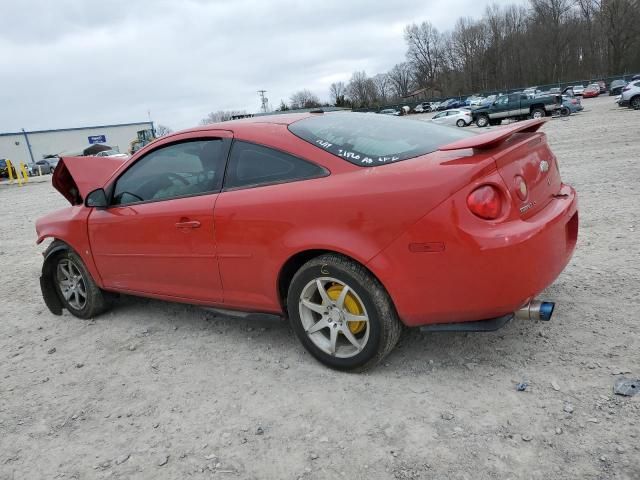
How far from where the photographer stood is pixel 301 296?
2.89 meters

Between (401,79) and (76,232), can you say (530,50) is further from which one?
(76,232)

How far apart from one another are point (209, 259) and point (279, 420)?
118 centimetres

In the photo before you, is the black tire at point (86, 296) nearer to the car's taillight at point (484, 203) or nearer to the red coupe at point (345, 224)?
the red coupe at point (345, 224)

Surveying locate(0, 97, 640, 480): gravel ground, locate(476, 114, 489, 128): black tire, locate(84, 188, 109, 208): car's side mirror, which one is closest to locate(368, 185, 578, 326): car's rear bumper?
locate(0, 97, 640, 480): gravel ground

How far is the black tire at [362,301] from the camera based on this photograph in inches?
103

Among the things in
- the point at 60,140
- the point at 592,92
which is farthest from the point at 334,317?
the point at 60,140

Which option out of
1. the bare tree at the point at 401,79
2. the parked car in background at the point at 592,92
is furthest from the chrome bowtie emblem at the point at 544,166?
the bare tree at the point at 401,79

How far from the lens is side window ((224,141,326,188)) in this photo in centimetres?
285

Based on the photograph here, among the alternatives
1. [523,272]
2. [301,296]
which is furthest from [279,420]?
[523,272]

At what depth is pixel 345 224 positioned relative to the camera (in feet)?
8.55

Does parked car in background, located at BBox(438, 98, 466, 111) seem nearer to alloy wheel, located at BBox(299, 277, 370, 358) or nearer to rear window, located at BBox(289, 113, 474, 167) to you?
rear window, located at BBox(289, 113, 474, 167)

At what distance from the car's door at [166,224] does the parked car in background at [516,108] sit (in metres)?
25.8

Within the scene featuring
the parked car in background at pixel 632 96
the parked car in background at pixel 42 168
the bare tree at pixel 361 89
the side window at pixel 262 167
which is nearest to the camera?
the side window at pixel 262 167

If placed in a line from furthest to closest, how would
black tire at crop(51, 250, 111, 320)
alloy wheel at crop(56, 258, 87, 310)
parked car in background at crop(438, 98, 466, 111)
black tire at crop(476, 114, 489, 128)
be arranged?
parked car in background at crop(438, 98, 466, 111) → black tire at crop(476, 114, 489, 128) → alloy wheel at crop(56, 258, 87, 310) → black tire at crop(51, 250, 111, 320)
